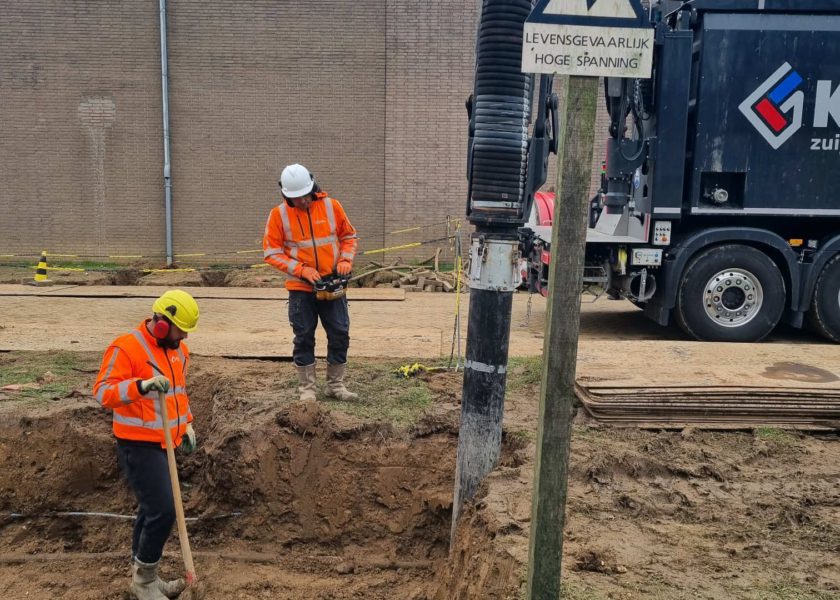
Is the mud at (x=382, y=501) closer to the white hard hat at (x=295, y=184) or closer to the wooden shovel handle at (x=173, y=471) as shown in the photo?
the wooden shovel handle at (x=173, y=471)

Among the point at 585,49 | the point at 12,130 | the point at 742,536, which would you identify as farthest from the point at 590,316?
the point at 12,130

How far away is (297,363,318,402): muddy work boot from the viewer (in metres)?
6.22

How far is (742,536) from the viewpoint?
13.0 ft

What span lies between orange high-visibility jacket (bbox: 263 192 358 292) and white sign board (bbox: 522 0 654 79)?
341cm

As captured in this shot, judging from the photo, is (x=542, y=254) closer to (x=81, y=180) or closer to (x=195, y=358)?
(x=195, y=358)

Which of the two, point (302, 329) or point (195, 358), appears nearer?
point (302, 329)

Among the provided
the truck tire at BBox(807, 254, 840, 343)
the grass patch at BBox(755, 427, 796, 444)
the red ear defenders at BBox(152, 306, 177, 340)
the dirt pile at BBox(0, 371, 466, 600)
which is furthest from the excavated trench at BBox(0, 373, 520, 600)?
the truck tire at BBox(807, 254, 840, 343)

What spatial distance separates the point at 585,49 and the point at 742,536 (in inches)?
107

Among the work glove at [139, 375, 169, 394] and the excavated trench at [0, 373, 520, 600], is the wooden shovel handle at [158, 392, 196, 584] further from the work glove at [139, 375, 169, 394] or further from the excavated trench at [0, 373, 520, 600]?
the excavated trench at [0, 373, 520, 600]

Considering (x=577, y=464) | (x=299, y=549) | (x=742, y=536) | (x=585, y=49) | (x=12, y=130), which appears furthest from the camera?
(x=12, y=130)

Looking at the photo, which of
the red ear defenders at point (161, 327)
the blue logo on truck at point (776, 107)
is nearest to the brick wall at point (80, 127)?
the blue logo on truck at point (776, 107)

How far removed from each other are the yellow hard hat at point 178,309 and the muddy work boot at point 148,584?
155 cm

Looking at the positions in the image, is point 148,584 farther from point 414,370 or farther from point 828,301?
point 828,301

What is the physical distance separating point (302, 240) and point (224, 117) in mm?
11952
